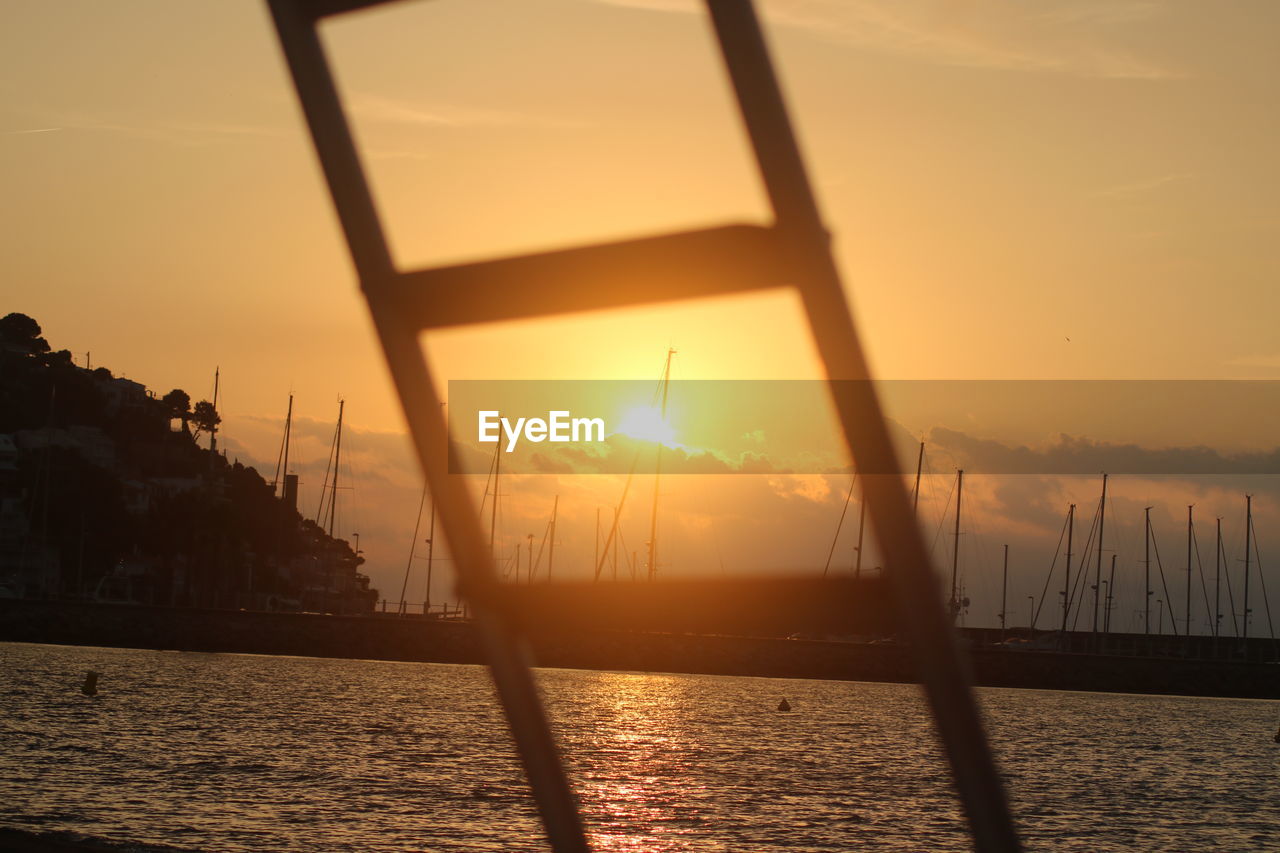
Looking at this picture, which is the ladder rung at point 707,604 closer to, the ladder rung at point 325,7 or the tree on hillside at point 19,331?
the ladder rung at point 325,7

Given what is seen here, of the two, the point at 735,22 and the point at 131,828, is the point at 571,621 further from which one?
the point at 131,828

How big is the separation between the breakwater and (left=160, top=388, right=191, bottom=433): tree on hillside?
89.9 m

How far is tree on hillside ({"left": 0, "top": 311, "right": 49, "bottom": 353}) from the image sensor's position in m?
162

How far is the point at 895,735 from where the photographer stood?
54062 mm

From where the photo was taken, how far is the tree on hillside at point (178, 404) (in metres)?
170

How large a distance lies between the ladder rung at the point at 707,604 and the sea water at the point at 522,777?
17046 mm

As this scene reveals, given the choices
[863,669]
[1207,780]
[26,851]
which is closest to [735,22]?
[26,851]

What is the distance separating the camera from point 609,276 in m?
1.69

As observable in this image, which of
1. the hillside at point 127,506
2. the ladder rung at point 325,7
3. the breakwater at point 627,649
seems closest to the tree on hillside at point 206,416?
the hillside at point 127,506

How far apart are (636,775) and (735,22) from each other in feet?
116

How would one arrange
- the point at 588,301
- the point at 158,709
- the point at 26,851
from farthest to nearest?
the point at 158,709, the point at 26,851, the point at 588,301

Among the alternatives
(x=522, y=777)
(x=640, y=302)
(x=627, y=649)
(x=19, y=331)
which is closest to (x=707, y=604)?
(x=640, y=302)

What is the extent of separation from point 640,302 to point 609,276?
0.06 m

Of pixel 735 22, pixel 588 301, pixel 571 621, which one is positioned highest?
pixel 735 22
